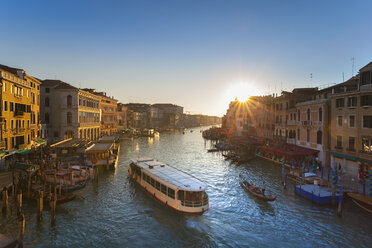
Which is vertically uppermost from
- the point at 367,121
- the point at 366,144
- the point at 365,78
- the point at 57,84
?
the point at 57,84

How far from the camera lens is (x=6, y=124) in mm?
32406

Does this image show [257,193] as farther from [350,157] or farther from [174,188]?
[350,157]

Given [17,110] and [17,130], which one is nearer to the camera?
[17,130]

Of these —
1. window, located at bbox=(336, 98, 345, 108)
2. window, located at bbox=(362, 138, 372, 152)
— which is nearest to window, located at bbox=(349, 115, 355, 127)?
window, located at bbox=(336, 98, 345, 108)

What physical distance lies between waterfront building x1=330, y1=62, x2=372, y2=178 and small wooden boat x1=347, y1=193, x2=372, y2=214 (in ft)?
25.6

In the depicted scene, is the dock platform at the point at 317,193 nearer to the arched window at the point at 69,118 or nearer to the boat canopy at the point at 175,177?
the boat canopy at the point at 175,177

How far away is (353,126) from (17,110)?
162 ft

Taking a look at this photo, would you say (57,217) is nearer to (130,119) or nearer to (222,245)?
(222,245)

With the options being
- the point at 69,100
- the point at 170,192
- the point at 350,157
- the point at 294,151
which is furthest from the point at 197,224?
the point at 69,100

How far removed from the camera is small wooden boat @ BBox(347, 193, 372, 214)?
851 inches

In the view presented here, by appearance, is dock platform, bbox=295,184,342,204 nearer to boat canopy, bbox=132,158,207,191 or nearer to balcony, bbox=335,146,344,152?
balcony, bbox=335,146,344,152

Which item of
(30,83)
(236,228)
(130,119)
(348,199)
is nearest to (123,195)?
(236,228)

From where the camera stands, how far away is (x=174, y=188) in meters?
21.3

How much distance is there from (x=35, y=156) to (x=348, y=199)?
42.4m
